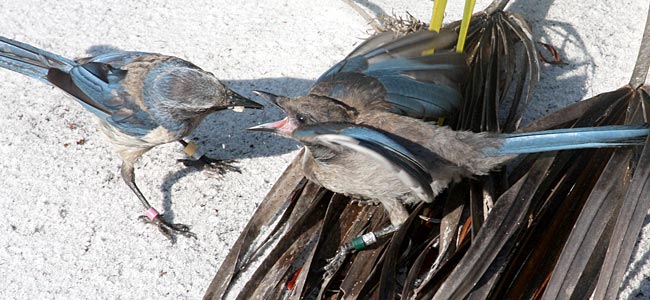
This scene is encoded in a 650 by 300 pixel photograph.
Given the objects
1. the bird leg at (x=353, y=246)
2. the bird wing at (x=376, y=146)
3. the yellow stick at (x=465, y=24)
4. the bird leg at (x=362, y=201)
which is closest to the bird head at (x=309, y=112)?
the bird wing at (x=376, y=146)

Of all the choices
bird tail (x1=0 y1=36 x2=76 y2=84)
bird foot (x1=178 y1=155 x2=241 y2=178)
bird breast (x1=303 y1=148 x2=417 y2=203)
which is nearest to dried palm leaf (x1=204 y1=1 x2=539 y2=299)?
bird breast (x1=303 y1=148 x2=417 y2=203)

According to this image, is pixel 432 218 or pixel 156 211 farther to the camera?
pixel 156 211

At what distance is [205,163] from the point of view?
3.75 m

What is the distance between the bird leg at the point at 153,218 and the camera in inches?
135

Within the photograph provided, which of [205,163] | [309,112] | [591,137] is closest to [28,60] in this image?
[205,163]

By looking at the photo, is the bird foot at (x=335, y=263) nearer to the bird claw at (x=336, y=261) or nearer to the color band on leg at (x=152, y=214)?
the bird claw at (x=336, y=261)

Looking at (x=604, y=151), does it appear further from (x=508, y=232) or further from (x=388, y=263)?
(x=388, y=263)

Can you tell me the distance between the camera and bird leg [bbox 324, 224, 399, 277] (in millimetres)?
3098

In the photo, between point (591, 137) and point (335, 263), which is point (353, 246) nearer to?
point (335, 263)

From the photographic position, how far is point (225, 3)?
462cm

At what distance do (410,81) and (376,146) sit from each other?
32.1 inches

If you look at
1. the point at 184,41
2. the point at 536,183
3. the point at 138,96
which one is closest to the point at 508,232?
the point at 536,183

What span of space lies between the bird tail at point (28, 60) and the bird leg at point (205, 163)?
0.76m

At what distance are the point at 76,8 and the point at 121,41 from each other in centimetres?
50
